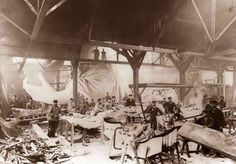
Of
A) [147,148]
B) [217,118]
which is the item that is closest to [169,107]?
[217,118]

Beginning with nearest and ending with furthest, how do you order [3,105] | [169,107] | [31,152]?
[31,152], [3,105], [169,107]

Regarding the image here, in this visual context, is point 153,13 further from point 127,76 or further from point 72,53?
point 127,76

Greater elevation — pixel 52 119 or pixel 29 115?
pixel 52 119

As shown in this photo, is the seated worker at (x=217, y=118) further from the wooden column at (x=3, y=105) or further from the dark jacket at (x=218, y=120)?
the wooden column at (x=3, y=105)

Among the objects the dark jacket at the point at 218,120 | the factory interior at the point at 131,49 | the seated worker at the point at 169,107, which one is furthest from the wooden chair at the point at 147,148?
the seated worker at the point at 169,107

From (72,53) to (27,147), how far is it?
6641 mm

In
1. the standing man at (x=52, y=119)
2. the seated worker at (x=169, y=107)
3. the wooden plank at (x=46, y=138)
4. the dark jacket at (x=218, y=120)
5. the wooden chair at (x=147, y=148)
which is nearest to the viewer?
the wooden chair at (x=147, y=148)

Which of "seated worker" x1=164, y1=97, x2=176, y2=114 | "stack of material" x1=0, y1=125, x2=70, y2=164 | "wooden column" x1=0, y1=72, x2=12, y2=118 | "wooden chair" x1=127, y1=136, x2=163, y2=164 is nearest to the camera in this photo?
"wooden chair" x1=127, y1=136, x2=163, y2=164

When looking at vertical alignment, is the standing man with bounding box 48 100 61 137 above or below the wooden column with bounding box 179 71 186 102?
below

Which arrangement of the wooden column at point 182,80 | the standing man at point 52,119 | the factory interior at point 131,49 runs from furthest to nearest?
the wooden column at point 182,80 → the standing man at point 52,119 → the factory interior at point 131,49

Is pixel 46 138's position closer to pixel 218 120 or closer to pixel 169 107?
pixel 169 107

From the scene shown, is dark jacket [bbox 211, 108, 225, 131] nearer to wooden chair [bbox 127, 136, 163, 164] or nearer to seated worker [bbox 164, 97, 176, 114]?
wooden chair [bbox 127, 136, 163, 164]

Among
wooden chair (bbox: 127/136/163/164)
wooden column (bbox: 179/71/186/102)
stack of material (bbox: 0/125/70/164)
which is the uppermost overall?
wooden column (bbox: 179/71/186/102)

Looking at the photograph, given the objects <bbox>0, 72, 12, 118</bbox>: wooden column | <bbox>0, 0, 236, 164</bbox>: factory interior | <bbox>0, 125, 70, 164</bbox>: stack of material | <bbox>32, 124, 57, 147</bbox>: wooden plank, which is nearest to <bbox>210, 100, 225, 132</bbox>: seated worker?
<bbox>0, 0, 236, 164</bbox>: factory interior
